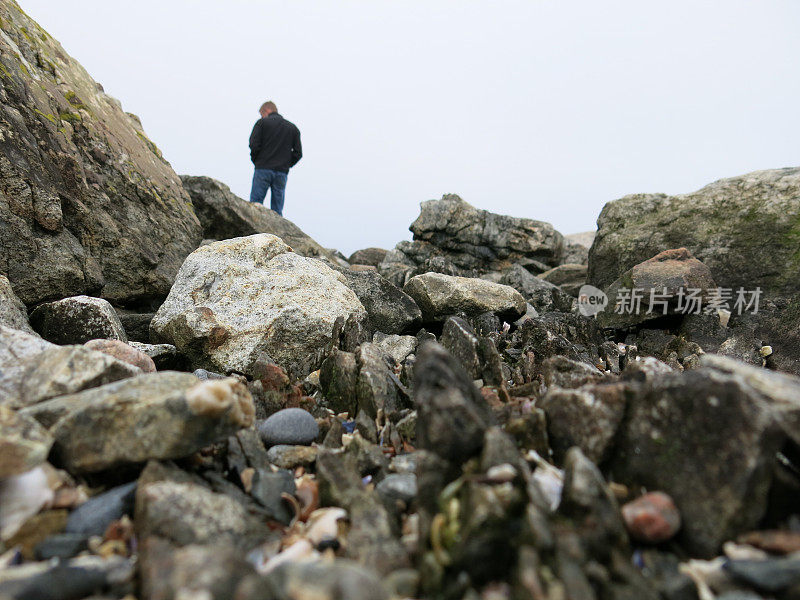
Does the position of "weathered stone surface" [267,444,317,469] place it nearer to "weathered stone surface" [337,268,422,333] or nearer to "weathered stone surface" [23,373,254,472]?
"weathered stone surface" [23,373,254,472]

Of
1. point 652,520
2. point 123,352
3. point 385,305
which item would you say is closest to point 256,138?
point 385,305

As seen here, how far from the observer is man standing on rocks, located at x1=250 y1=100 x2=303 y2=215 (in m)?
15.0

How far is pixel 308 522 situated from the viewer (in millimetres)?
2920

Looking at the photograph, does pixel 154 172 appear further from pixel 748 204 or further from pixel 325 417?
pixel 748 204

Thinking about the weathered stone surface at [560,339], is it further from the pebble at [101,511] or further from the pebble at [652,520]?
the pebble at [101,511]

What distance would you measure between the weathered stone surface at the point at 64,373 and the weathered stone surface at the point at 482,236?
1579 centimetres

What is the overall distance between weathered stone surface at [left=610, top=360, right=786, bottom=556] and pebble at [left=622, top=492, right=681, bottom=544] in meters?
0.08

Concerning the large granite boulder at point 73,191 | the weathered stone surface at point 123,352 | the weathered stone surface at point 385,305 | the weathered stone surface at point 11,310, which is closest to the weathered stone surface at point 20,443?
the weathered stone surface at point 123,352

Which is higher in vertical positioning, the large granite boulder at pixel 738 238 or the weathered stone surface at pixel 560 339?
the large granite boulder at pixel 738 238

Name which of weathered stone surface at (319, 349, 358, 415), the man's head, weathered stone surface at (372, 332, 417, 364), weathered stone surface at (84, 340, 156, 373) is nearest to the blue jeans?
the man's head

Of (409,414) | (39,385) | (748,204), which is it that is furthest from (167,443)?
(748,204)

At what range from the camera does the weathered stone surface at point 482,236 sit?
18938 mm

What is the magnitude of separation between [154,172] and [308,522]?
8.49 metres

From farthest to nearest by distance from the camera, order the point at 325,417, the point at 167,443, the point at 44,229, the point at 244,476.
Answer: the point at 44,229 < the point at 325,417 < the point at 244,476 < the point at 167,443
